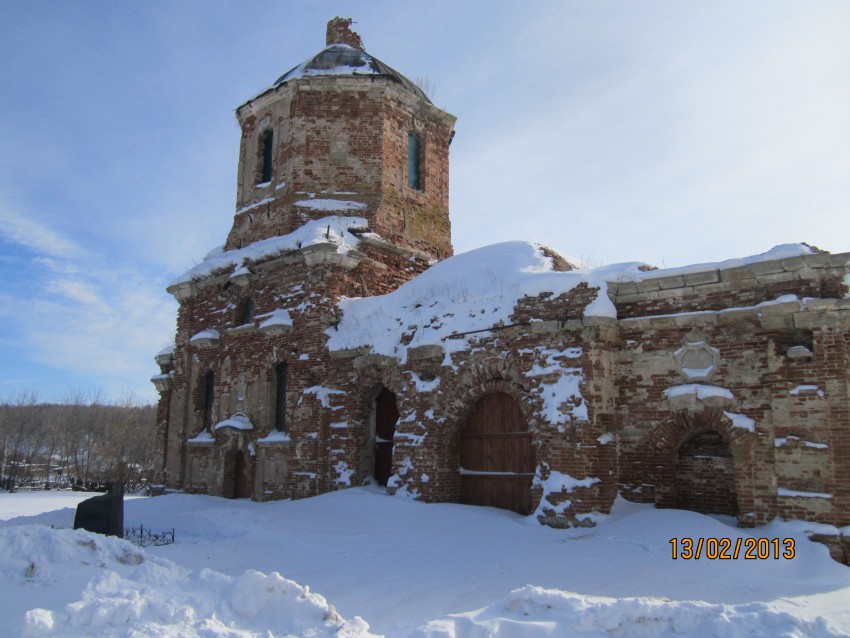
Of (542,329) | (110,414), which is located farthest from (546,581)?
(110,414)

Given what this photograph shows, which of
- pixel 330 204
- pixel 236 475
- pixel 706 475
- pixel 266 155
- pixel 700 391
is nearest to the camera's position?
pixel 700 391

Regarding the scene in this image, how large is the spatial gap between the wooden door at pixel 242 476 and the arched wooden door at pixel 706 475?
898 cm

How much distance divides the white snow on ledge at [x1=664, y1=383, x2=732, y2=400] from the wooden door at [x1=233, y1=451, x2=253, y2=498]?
358 inches

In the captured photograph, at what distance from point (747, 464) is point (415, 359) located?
565cm

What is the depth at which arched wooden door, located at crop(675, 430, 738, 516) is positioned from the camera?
9836 millimetres

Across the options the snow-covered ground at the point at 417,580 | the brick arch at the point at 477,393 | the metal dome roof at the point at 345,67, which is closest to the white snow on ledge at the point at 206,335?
the snow-covered ground at the point at 417,580

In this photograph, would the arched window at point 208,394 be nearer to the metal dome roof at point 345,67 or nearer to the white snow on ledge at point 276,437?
the white snow on ledge at point 276,437

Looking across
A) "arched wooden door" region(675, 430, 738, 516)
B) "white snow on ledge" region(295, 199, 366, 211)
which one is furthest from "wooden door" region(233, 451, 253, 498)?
"arched wooden door" region(675, 430, 738, 516)

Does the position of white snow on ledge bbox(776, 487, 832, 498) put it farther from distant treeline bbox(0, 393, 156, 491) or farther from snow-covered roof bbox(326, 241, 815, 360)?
distant treeline bbox(0, 393, 156, 491)

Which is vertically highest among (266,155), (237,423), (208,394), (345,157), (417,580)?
(266,155)

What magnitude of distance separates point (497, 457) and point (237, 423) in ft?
20.3

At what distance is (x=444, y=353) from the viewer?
12.2m

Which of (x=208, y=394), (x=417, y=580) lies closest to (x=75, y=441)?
(x=208, y=394)

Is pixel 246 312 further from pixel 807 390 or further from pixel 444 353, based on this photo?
pixel 807 390
